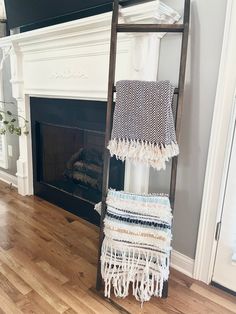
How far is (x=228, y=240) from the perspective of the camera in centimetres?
144

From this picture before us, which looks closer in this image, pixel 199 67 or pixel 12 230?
pixel 199 67

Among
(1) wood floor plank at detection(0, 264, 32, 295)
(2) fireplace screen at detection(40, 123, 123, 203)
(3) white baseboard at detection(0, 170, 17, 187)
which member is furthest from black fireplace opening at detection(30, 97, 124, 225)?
(1) wood floor plank at detection(0, 264, 32, 295)

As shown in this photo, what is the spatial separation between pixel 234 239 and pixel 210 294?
342 mm

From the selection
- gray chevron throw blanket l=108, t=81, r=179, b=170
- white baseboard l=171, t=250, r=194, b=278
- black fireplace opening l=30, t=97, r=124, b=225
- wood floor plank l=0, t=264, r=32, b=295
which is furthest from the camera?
black fireplace opening l=30, t=97, r=124, b=225

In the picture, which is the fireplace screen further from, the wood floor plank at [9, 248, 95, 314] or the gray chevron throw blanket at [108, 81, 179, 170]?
the wood floor plank at [9, 248, 95, 314]

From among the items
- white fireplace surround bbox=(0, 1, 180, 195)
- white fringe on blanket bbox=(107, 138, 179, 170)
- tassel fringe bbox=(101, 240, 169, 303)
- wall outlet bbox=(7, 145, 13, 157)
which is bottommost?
tassel fringe bbox=(101, 240, 169, 303)

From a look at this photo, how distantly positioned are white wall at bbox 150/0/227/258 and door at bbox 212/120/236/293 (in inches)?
5.4

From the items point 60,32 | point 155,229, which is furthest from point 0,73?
point 155,229

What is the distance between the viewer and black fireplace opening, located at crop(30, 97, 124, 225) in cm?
200

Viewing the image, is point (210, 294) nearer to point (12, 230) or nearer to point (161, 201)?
point (161, 201)

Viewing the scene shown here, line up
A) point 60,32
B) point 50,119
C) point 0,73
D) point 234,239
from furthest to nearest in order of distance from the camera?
point 0,73 < point 50,119 < point 60,32 < point 234,239

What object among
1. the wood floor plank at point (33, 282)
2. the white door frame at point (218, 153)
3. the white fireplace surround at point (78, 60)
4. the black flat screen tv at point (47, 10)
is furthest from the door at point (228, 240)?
the black flat screen tv at point (47, 10)

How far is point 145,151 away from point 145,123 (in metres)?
0.13

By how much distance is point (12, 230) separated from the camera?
6.66ft
